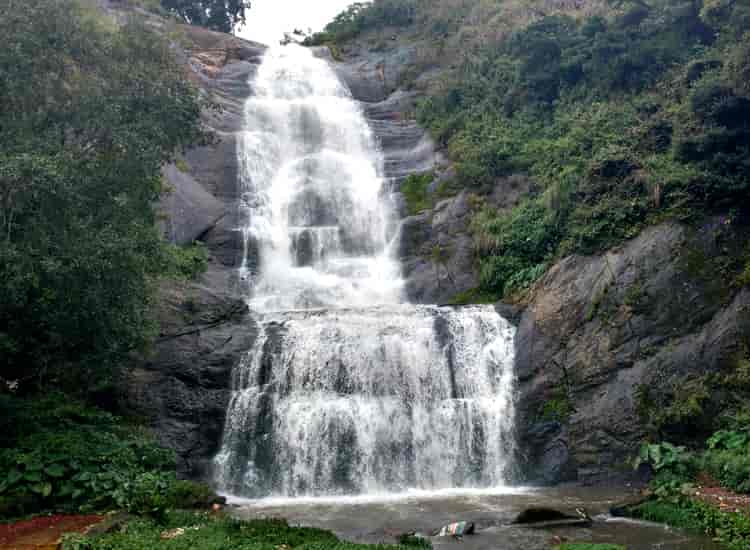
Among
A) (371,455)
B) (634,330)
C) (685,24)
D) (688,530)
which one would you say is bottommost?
(688,530)

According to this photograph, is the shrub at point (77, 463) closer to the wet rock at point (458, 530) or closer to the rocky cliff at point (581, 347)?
the rocky cliff at point (581, 347)

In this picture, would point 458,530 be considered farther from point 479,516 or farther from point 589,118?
point 589,118

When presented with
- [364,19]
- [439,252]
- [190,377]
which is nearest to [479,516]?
[190,377]

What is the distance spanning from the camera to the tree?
53.6 m

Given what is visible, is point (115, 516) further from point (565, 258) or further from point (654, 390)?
point (565, 258)

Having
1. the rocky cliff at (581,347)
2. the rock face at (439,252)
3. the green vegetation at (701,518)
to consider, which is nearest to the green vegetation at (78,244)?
the rocky cliff at (581,347)

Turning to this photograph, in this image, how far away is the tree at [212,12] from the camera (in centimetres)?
5359

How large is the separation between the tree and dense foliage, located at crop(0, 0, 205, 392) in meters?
39.2

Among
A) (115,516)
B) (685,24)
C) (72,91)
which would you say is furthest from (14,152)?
(685,24)

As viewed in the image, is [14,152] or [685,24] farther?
[685,24]

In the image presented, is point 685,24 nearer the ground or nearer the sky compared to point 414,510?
nearer the sky

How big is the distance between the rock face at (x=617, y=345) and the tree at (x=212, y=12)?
142ft

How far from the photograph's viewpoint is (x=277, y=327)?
837 inches

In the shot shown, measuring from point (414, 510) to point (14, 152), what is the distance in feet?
36.7
